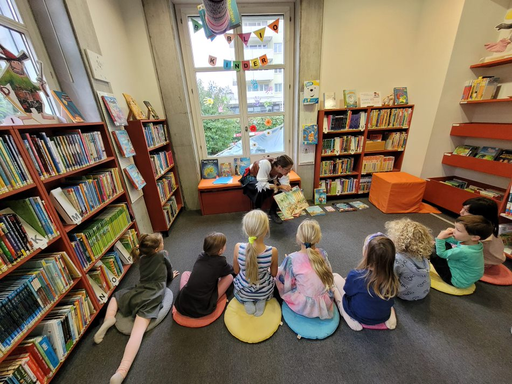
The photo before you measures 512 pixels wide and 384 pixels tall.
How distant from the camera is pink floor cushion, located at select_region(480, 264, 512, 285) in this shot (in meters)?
1.70

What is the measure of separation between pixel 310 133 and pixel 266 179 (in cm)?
108

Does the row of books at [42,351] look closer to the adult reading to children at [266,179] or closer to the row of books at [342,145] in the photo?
the adult reading to children at [266,179]

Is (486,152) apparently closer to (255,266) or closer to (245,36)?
(255,266)

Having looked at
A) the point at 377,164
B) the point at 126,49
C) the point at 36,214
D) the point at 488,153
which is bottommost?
the point at 377,164

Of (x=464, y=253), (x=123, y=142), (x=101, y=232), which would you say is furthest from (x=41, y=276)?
(x=464, y=253)

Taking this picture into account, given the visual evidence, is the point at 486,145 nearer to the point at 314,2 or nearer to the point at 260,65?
the point at 314,2

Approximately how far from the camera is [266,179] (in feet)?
8.64

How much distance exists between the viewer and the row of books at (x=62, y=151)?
1.17 metres

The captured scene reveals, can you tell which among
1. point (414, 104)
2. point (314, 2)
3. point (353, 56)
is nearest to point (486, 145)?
point (414, 104)

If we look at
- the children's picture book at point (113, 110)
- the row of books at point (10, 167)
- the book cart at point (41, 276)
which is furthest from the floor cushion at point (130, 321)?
the children's picture book at point (113, 110)

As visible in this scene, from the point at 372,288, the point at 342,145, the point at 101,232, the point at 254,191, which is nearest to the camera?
the point at 372,288

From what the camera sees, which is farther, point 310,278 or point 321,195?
point 321,195

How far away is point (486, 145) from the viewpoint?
264 cm

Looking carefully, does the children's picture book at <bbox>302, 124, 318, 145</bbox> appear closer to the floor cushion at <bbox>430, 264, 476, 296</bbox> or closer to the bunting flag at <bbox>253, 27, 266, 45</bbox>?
the bunting flag at <bbox>253, 27, 266, 45</bbox>
